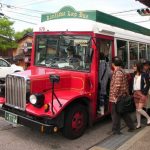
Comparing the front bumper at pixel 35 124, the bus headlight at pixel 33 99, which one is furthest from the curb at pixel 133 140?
the bus headlight at pixel 33 99

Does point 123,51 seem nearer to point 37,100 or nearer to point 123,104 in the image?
point 123,104

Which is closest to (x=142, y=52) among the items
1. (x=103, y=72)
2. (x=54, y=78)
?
(x=103, y=72)

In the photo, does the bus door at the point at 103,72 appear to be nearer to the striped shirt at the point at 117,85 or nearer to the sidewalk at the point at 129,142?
the striped shirt at the point at 117,85

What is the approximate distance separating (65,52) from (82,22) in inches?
31.3

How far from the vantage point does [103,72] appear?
722 centimetres

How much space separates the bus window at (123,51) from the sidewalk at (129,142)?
78.9 inches

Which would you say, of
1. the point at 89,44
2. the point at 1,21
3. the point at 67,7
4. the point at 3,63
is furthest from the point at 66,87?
the point at 1,21

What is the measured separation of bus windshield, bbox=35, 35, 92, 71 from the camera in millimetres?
6973

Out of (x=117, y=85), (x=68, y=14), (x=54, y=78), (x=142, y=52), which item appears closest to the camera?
(x=54, y=78)

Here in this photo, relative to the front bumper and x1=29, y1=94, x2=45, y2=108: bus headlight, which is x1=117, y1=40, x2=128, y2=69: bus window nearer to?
x1=29, y1=94, x2=45, y2=108: bus headlight

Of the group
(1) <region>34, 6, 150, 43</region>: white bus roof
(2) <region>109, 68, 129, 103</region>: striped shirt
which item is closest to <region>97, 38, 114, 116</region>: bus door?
(1) <region>34, 6, 150, 43</region>: white bus roof

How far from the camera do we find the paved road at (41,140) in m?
6.16

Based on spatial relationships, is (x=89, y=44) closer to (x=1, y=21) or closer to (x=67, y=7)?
(x=67, y=7)

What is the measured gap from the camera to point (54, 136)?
685 cm
